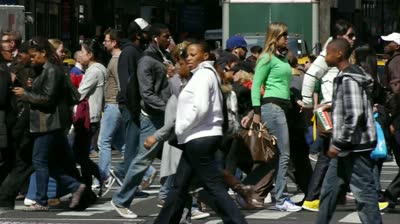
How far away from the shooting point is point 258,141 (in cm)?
1472

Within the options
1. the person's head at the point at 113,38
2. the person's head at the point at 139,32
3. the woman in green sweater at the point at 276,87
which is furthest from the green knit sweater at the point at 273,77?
the person's head at the point at 113,38

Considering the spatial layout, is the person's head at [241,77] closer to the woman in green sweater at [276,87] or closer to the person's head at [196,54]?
the woman in green sweater at [276,87]

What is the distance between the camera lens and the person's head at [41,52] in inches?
571

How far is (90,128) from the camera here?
16.5 m

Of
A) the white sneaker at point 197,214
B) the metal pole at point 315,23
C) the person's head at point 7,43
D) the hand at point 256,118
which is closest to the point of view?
the white sneaker at point 197,214

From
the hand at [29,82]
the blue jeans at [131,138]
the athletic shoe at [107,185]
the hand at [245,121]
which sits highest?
the hand at [29,82]

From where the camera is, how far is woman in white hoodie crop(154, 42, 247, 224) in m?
11.3

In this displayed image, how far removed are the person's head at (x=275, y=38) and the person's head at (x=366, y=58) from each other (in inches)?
31.4

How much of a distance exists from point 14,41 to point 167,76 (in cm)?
245

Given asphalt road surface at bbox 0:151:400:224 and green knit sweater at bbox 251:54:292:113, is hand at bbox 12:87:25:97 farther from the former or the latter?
green knit sweater at bbox 251:54:292:113

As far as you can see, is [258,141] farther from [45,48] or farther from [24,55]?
[24,55]

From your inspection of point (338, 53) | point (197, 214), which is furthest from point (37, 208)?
point (338, 53)

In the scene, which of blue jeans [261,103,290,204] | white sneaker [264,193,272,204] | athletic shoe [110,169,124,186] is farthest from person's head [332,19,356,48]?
athletic shoe [110,169,124,186]

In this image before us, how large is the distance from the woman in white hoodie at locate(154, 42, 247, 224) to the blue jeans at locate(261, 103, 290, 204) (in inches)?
119
